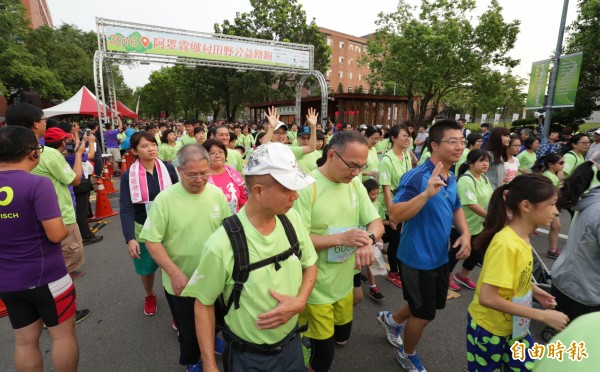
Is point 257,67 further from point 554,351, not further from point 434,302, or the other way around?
point 554,351

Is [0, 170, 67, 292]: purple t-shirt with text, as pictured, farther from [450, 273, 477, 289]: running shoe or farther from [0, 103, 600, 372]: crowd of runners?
[450, 273, 477, 289]: running shoe

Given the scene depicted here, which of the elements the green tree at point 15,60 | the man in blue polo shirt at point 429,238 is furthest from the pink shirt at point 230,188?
the green tree at point 15,60

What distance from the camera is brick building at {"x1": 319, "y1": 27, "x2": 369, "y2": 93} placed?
→ 186 feet

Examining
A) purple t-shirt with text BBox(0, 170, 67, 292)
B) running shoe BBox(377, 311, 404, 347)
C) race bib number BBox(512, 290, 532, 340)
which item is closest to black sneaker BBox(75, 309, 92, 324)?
purple t-shirt with text BBox(0, 170, 67, 292)

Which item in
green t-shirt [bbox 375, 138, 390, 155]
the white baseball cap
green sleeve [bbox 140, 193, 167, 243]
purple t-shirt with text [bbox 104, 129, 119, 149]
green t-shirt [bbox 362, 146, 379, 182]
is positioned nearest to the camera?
the white baseball cap

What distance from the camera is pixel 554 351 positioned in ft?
2.17

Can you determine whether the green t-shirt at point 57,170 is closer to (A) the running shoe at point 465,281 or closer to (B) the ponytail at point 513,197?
(B) the ponytail at point 513,197

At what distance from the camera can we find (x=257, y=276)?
148 cm

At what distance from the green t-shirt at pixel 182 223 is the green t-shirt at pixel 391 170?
2507 millimetres

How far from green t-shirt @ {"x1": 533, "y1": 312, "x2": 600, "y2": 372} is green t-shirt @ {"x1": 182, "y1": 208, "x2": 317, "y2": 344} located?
3.51ft

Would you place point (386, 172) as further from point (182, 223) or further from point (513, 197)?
point (182, 223)

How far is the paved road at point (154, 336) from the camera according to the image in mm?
2846

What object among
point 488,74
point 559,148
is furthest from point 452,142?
point 488,74

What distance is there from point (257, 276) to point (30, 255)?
1.73 meters
